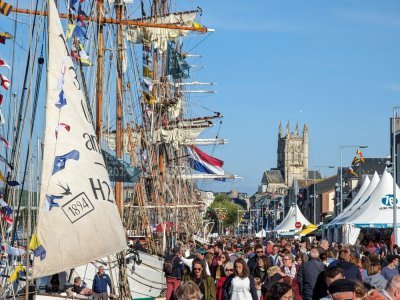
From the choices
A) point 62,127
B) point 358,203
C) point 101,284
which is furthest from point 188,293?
point 358,203

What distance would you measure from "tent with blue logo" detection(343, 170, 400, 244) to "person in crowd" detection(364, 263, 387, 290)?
24.1 meters

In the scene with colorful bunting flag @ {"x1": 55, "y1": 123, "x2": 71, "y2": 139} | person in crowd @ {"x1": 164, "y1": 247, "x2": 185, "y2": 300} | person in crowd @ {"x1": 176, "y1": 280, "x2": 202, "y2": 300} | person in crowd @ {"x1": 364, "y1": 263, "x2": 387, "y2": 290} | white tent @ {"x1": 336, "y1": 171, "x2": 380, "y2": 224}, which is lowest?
person in crowd @ {"x1": 164, "y1": 247, "x2": 185, "y2": 300}

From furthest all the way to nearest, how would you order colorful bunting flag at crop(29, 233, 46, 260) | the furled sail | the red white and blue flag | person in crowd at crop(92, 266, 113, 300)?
1. the red white and blue flag
2. the furled sail
3. person in crowd at crop(92, 266, 113, 300)
4. colorful bunting flag at crop(29, 233, 46, 260)

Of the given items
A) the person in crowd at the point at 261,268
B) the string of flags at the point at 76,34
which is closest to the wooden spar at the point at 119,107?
the string of flags at the point at 76,34

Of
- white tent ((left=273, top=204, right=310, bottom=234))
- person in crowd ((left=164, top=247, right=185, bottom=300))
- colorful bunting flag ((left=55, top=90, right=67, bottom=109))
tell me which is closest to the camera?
colorful bunting flag ((left=55, top=90, right=67, bottom=109))

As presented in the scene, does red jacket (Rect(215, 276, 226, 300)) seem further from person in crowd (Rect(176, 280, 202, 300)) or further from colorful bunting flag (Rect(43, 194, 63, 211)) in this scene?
person in crowd (Rect(176, 280, 202, 300))

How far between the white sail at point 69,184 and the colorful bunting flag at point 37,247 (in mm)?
58

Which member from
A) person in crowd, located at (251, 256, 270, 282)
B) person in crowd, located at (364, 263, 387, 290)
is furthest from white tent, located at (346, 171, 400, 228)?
person in crowd, located at (364, 263, 387, 290)

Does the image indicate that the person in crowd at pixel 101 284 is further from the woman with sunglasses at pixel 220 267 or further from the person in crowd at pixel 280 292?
the person in crowd at pixel 280 292

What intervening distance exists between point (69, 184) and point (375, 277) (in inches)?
175

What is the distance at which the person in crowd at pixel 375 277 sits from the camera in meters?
14.2

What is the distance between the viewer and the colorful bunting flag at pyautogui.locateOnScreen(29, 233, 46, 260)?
12.4 metres

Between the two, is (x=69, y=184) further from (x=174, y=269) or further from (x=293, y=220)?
(x=293, y=220)

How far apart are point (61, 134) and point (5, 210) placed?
1.56 m
